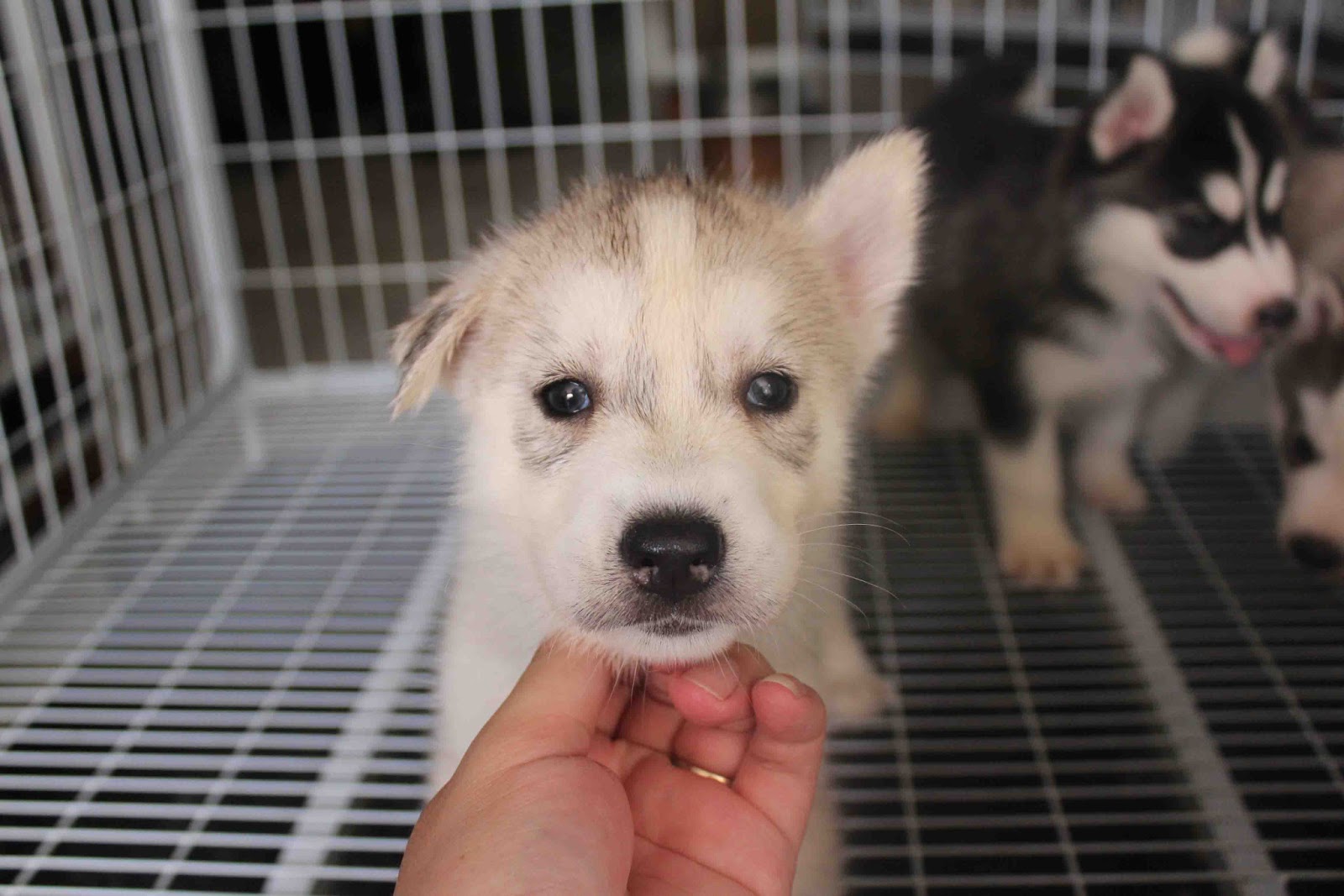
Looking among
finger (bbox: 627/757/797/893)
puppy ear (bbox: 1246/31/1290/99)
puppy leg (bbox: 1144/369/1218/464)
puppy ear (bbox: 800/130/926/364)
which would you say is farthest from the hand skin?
puppy leg (bbox: 1144/369/1218/464)

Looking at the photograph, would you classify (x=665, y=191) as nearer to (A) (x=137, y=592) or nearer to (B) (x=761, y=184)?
(B) (x=761, y=184)

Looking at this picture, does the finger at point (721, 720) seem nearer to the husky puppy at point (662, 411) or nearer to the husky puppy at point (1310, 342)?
the husky puppy at point (662, 411)

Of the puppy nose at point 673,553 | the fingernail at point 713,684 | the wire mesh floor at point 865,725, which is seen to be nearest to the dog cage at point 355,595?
the wire mesh floor at point 865,725

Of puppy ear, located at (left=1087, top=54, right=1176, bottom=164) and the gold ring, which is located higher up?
puppy ear, located at (left=1087, top=54, right=1176, bottom=164)

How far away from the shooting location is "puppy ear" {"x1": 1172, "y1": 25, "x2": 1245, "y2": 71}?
2.62 meters

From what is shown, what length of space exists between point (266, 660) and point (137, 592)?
39 centimetres

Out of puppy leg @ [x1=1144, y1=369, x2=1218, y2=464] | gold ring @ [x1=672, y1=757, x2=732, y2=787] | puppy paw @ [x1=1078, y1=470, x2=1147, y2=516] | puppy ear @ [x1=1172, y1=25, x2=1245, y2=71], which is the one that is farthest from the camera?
puppy leg @ [x1=1144, y1=369, x2=1218, y2=464]

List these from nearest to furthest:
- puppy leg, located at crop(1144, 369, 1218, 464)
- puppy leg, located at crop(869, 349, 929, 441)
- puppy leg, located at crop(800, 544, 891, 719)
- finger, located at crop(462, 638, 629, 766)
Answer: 1. finger, located at crop(462, 638, 629, 766)
2. puppy leg, located at crop(800, 544, 891, 719)
3. puppy leg, located at crop(1144, 369, 1218, 464)
4. puppy leg, located at crop(869, 349, 929, 441)

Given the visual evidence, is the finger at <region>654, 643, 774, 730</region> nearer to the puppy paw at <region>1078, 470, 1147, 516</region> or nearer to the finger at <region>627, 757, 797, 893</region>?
the finger at <region>627, 757, 797, 893</region>

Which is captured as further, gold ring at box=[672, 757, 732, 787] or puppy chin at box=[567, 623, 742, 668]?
gold ring at box=[672, 757, 732, 787]

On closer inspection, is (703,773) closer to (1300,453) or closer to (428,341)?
(428,341)

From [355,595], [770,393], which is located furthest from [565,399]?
[355,595]

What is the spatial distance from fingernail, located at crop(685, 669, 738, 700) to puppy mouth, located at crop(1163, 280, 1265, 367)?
5.48 feet

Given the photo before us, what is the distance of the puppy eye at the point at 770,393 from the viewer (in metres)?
1.56
